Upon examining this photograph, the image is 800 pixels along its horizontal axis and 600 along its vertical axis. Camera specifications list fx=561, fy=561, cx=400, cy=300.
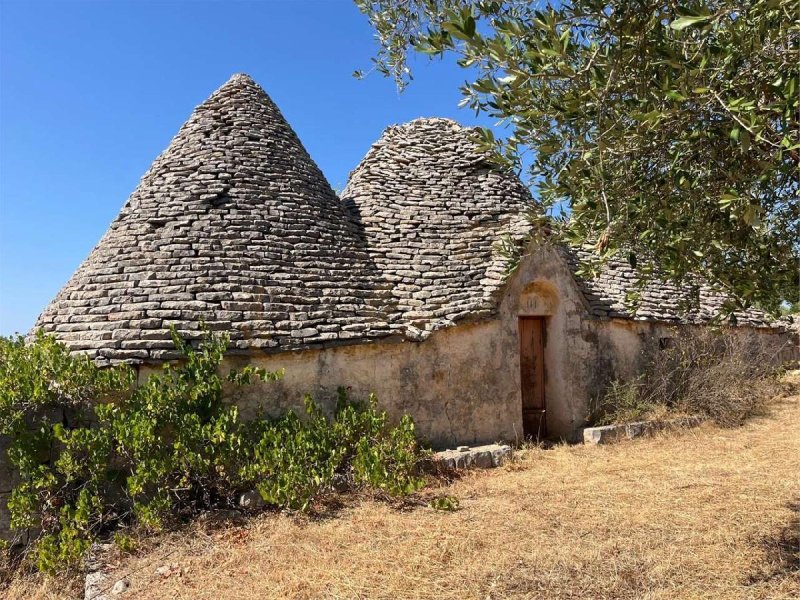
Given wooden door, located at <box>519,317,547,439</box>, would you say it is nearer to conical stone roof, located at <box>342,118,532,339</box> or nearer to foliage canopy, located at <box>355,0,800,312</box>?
conical stone roof, located at <box>342,118,532,339</box>

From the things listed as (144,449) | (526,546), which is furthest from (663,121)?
(144,449)

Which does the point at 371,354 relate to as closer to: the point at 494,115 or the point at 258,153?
the point at 258,153

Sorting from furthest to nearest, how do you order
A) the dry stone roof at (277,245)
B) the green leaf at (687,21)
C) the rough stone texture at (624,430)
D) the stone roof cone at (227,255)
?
the rough stone texture at (624,430) < the dry stone roof at (277,245) < the stone roof cone at (227,255) < the green leaf at (687,21)

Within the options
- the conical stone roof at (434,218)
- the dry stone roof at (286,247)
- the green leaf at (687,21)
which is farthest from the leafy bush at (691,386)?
the green leaf at (687,21)

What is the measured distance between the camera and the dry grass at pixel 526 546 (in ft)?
13.6

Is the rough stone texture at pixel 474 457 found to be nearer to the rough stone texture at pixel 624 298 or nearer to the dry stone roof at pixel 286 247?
the dry stone roof at pixel 286 247

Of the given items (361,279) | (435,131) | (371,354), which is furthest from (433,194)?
(371,354)

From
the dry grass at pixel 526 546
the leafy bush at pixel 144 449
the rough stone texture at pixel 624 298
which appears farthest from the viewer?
the rough stone texture at pixel 624 298

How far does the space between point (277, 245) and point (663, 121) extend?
5.52 metres

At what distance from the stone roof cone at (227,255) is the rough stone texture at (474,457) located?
188 centimetres

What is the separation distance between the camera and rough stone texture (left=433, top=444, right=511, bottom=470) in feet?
24.0

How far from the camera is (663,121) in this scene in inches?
132

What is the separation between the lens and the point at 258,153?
8656 millimetres

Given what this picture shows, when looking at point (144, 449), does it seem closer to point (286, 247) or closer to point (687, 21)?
point (286, 247)
